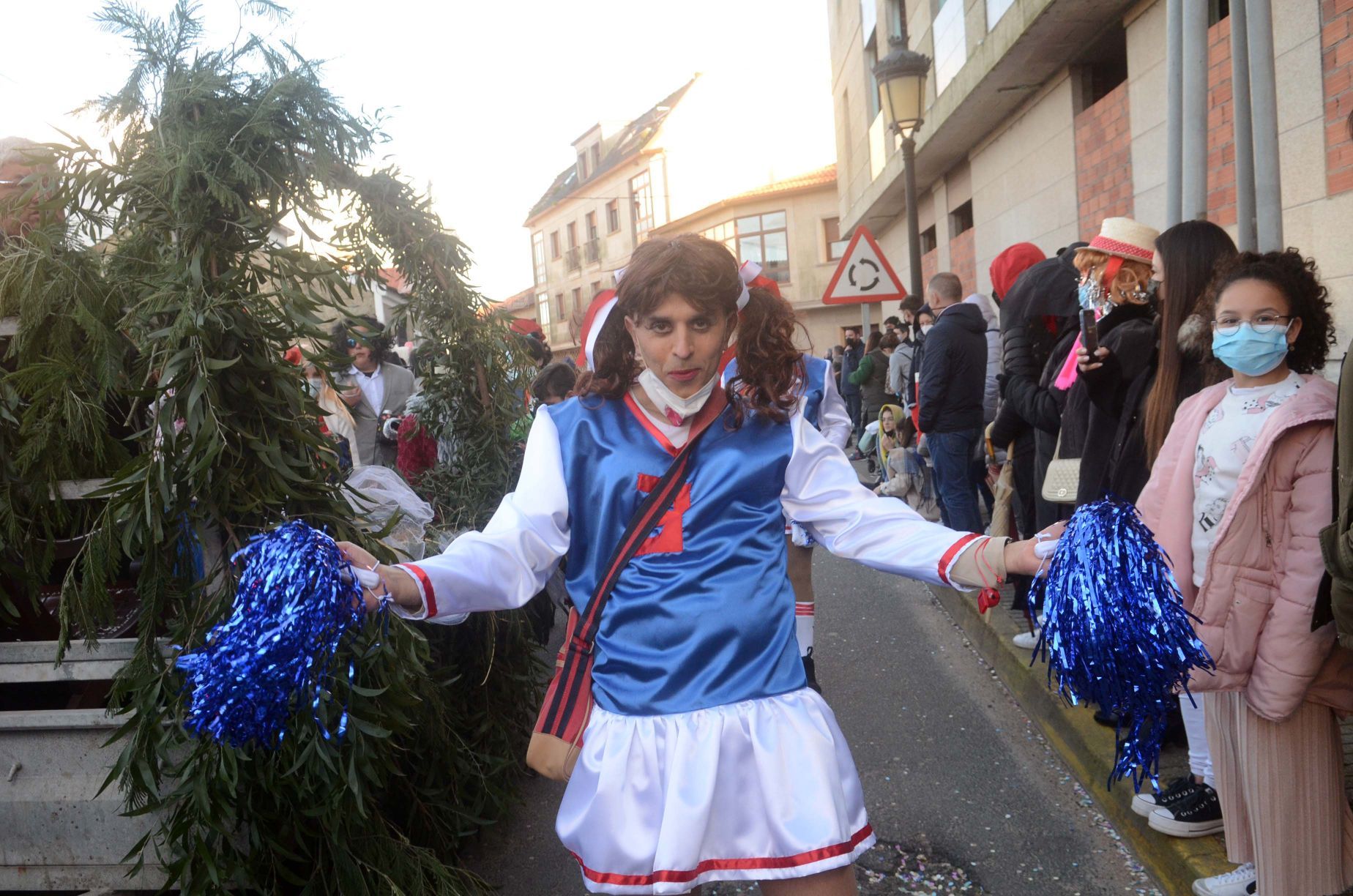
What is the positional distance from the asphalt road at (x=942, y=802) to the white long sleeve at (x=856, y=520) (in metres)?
1.77

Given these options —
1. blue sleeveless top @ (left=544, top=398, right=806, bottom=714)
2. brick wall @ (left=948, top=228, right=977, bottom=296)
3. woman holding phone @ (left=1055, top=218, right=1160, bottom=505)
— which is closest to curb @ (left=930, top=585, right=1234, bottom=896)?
woman holding phone @ (left=1055, top=218, right=1160, bottom=505)

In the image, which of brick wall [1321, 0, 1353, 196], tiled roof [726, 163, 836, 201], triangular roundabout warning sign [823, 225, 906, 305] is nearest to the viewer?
brick wall [1321, 0, 1353, 196]

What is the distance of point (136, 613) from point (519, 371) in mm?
1752

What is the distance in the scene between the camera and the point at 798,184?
134 ft

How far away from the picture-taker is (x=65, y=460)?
9.74 ft

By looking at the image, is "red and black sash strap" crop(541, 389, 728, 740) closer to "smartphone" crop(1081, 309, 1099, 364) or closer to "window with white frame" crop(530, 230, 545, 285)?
"smartphone" crop(1081, 309, 1099, 364)

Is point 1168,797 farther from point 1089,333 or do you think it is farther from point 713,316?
point 713,316

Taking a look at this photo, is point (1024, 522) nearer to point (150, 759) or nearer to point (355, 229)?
point (355, 229)

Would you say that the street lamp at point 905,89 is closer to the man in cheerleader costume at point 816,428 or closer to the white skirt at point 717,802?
the man in cheerleader costume at point 816,428

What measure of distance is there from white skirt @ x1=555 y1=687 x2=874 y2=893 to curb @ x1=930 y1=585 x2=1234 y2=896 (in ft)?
5.57

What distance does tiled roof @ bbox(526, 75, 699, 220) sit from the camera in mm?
46656

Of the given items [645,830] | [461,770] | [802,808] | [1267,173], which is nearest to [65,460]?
[461,770]

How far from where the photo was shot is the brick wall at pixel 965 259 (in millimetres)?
14922

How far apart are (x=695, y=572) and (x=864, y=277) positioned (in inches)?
320
